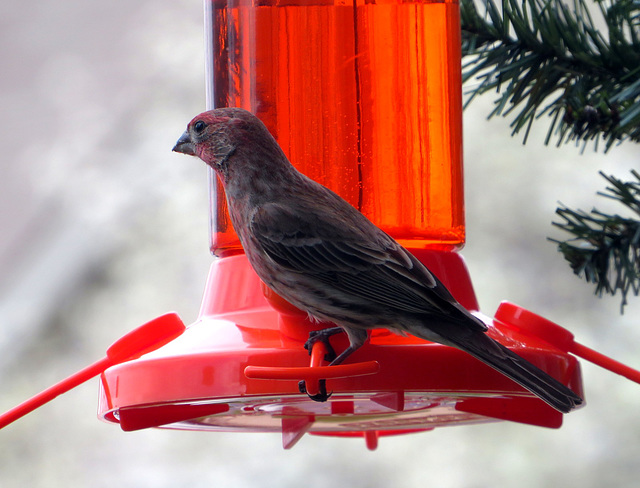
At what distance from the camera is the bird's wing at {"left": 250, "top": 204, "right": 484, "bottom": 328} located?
2311 millimetres

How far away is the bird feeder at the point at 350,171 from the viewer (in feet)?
7.73

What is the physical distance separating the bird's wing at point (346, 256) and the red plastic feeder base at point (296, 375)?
0.13 meters

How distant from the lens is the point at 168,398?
212cm

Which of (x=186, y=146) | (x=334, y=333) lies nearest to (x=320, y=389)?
(x=334, y=333)

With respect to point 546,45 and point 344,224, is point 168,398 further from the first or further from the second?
point 546,45

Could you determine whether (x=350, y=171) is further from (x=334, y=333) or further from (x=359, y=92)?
(x=334, y=333)

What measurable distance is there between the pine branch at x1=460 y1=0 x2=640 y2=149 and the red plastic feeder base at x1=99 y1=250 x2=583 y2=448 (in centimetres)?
56

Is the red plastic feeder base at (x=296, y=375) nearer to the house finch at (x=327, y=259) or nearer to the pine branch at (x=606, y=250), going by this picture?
the house finch at (x=327, y=259)

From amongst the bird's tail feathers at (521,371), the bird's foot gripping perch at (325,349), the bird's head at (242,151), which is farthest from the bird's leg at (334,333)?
the bird's head at (242,151)

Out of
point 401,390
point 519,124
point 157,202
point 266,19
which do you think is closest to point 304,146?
point 266,19

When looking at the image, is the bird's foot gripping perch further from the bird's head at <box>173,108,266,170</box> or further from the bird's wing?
the bird's head at <box>173,108,266,170</box>

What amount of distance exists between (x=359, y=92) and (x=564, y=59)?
62 centimetres

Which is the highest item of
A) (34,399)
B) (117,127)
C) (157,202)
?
(117,127)

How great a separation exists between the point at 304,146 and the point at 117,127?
256 centimetres
